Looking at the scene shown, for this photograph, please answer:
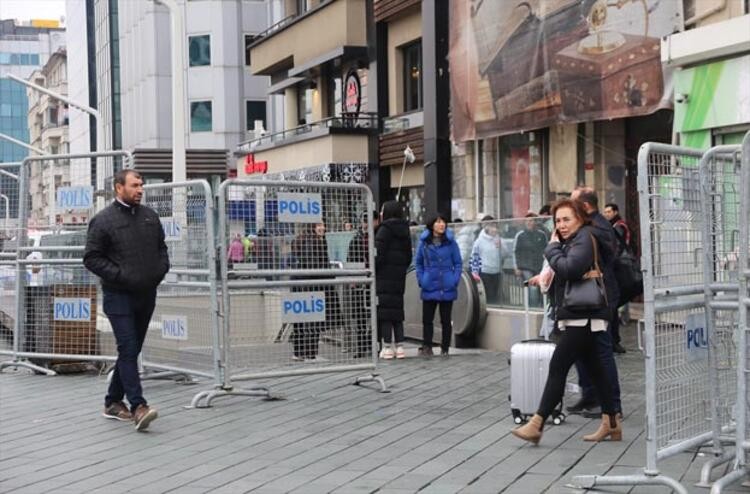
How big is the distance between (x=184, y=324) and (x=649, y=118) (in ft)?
32.8

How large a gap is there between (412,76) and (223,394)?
17.6m

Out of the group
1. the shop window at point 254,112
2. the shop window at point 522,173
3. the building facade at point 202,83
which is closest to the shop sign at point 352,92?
the shop window at point 522,173

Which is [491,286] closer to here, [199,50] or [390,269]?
[390,269]

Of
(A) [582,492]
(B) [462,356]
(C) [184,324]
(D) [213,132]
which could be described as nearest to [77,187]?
(C) [184,324]

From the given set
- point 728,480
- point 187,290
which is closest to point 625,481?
point 728,480

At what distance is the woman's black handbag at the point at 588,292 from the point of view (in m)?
7.67

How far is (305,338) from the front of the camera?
10.3m

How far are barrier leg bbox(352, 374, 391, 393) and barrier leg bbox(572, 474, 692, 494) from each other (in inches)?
170

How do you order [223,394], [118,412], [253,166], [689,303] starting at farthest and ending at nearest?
[253,166]
[223,394]
[118,412]
[689,303]

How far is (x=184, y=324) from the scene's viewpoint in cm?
1064

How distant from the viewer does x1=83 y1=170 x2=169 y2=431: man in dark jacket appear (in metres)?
8.71

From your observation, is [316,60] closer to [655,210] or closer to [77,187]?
[77,187]

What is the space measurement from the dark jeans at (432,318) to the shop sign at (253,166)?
740 inches

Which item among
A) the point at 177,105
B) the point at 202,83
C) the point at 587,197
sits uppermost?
the point at 202,83
